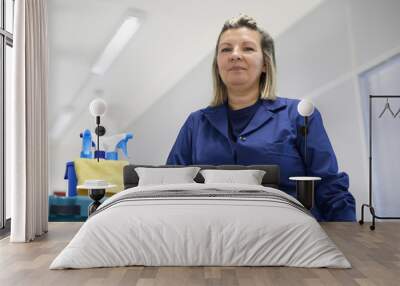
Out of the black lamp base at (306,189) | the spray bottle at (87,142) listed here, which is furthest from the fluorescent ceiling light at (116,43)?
the black lamp base at (306,189)

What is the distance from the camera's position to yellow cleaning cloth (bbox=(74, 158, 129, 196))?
568 centimetres

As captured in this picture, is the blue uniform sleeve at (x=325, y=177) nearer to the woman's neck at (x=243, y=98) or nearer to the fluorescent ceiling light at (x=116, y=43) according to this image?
the woman's neck at (x=243, y=98)

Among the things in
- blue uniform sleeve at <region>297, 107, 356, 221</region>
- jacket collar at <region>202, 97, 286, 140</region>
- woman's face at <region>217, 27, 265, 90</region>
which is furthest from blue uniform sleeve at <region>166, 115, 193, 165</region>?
blue uniform sleeve at <region>297, 107, 356, 221</region>

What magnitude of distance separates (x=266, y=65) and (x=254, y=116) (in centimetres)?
58

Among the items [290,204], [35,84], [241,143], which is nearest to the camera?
[290,204]

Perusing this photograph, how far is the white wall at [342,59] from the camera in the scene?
5.70 meters

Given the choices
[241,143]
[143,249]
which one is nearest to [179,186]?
[143,249]

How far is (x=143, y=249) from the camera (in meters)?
3.52

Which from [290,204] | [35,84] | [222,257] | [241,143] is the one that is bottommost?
[222,257]

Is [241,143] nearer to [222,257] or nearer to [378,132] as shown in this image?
[378,132]

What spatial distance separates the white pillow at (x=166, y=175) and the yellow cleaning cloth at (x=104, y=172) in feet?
1.52

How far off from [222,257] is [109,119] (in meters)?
2.80

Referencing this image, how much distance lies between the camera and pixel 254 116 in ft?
18.4

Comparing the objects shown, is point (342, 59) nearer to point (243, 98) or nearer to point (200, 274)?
point (243, 98)
